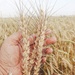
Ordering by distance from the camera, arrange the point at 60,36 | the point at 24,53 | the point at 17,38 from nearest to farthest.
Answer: the point at 24,53 < the point at 17,38 < the point at 60,36

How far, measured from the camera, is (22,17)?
3.85ft

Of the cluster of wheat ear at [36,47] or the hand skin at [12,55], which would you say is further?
the hand skin at [12,55]

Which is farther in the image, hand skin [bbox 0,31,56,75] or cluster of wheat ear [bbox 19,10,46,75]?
hand skin [bbox 0,31,56,75]

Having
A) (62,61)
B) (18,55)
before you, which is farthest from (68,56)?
(18,55)

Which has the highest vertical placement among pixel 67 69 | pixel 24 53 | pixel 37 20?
pixel 37 20

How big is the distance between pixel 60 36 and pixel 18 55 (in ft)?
3.22

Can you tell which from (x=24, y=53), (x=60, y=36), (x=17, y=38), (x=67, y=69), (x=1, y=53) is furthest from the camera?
(x=60, y=36)

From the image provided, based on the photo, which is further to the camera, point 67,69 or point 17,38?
point 67,69

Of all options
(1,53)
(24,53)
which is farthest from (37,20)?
(1,53)

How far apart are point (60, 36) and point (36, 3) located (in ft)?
4.35

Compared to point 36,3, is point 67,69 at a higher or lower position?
A: lower

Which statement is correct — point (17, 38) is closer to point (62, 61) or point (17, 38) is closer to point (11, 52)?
point (11, 52)

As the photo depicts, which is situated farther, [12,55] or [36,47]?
[12,55]

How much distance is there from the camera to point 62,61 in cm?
219
